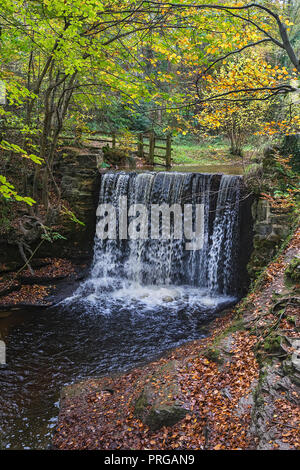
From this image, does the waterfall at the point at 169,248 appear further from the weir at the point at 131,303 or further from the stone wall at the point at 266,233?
the stone wall at the point at 266,233

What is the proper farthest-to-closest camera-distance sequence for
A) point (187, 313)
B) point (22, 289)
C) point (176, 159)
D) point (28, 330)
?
point (176, 159), point (22, 289), point (187, 313), point (28, 330)

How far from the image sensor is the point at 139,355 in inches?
231

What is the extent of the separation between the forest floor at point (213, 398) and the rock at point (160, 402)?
0.03 ft

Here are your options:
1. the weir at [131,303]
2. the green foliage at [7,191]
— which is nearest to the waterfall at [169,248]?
the weir at [131,303]

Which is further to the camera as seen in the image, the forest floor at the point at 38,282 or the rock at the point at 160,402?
the forest floor at the point at 38,282

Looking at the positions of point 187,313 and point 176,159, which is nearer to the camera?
point 187,313

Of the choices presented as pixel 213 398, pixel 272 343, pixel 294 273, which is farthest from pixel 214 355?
pixel 294 273

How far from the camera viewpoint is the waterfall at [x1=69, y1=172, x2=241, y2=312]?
349 inches

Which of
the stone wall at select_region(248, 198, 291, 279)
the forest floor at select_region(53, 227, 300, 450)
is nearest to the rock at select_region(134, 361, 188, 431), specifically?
the forest floor at select_region(53, 227, 300, 450)

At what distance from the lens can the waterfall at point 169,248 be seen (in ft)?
29.1

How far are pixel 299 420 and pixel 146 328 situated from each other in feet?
14.5
